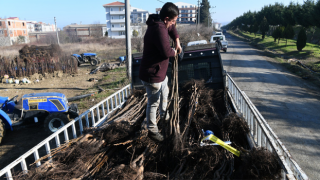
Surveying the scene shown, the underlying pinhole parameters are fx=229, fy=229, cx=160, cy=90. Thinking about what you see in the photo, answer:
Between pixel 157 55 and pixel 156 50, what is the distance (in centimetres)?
7

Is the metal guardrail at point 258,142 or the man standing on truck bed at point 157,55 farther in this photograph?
the man standing on truck bed at point 157,55

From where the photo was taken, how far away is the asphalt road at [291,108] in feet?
16.7

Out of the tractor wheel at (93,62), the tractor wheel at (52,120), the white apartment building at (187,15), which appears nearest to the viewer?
the tractor wheel at (52,120)

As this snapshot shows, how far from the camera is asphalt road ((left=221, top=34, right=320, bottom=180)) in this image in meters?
5.09

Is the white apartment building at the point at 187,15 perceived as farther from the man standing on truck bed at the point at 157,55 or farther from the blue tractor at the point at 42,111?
the man standing on truck bed at the point at 157,55

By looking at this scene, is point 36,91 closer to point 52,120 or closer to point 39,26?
point 52,120

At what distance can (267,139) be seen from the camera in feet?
9.05

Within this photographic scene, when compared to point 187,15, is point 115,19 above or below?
below

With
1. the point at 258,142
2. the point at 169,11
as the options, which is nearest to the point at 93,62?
the point at 169,11

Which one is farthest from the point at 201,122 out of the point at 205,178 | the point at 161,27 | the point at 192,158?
the point at 161,27

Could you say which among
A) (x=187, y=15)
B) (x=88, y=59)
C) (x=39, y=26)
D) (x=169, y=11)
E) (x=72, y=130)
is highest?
(x=187, y=15)

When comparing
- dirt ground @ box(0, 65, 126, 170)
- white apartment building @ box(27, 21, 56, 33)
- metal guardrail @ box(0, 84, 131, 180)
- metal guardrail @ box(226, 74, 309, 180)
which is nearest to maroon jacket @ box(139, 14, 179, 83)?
metal guardrail @ box(226, 74, 309, 180)

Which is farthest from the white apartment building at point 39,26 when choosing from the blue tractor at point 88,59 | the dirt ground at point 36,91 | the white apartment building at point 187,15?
the dirt ground at point 36,91

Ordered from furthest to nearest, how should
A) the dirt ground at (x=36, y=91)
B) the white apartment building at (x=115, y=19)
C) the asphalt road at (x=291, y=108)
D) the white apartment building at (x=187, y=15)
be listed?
the white apartment building at (x=115, y=19) → the white apartment building at (x=187, y=15) → the dirt ground at (x=36, y=91) → the asphalt road at (x=291, y=108)
